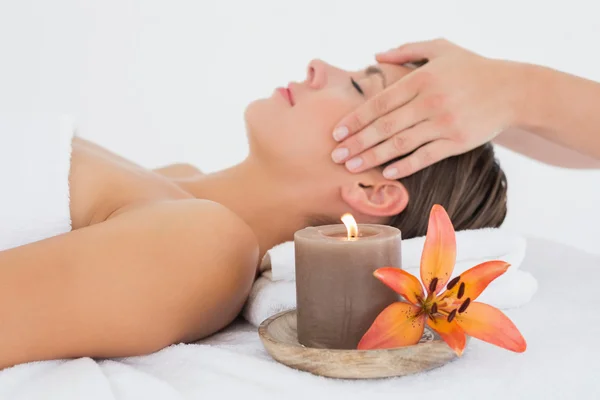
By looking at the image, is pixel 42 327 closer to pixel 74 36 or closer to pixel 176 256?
pixel 176 256

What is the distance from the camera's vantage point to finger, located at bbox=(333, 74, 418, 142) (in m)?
1.25

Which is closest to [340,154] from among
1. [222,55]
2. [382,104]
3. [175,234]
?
[382,104]

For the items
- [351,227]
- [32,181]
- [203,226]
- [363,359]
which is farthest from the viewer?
[32,181]

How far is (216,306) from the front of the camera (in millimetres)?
1052

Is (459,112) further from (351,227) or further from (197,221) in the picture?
(197,221)

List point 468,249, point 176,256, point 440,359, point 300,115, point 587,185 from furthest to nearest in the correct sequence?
1. point 587,185
2. point 300,115
3. point 468,249
4. point 176,256
5. point 440,359

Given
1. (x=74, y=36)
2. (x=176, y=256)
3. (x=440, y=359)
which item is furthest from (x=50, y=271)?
(x=74, y=36)

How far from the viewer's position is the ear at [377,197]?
4.40 ft

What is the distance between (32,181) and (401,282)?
28.0 inches

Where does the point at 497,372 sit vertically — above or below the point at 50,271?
below

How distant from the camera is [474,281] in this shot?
0.86 m

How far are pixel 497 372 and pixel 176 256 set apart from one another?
51cm

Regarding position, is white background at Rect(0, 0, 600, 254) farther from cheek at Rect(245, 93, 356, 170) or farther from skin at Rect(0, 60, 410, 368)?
cheek at Rect(245, 93, 356, 170)

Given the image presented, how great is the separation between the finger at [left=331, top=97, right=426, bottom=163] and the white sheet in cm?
46
